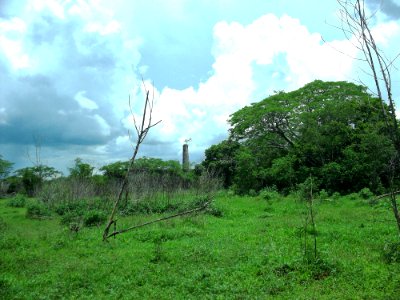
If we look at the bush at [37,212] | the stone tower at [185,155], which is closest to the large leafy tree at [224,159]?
the stone tower at [185,155]

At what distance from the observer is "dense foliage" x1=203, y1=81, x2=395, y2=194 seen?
63.6 feet

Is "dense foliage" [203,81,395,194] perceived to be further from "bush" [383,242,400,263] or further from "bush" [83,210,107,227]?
"bush" [83,210,107,227]

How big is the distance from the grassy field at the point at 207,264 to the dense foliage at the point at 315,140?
26.3 ft

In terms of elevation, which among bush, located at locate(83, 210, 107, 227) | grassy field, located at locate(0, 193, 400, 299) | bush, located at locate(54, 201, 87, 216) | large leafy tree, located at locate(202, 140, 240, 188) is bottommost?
grassy field, located at locate(0, 193, 400, 299)

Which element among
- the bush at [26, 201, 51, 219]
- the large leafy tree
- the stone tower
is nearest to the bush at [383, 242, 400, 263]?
the bush at [26, 201, 51, 219]

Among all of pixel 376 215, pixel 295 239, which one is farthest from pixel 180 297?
pixel 376 215

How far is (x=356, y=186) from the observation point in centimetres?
1977

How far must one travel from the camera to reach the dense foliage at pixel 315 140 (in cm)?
1938

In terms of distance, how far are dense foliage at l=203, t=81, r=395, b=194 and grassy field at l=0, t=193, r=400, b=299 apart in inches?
316

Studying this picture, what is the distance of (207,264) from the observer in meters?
7.34

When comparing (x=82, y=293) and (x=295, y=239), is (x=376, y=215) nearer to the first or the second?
(x=295, y=239)

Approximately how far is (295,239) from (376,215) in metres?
4.84

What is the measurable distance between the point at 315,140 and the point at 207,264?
15.2m

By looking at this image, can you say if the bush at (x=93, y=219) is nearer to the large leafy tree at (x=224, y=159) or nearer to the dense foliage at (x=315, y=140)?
the dense foliage at (x=315, y=140)
